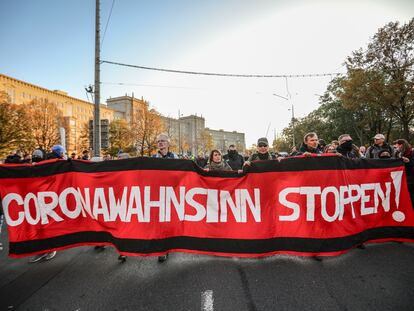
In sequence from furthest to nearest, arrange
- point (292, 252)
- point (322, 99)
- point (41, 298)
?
point (322, 99)
point (292, 252)
point (41, 298)

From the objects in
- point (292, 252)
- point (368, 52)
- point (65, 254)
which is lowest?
point (65, 254)

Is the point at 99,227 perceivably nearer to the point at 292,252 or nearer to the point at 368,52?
the point at 292,252

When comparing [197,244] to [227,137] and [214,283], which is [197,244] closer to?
[214,283]

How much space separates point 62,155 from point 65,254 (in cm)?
181

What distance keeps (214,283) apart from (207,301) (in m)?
0.37

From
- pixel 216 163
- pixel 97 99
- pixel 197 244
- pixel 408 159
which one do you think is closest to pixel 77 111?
pixel 97 99

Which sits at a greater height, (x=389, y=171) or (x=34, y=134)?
(x=34, y=134)

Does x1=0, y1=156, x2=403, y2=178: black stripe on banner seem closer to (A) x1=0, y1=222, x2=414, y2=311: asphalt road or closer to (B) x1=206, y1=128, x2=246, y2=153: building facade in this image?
(A) x1=0, y1=222, x2=414, y2=311: asphalt road

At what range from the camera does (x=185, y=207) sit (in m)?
3.47

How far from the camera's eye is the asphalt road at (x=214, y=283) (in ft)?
7.87

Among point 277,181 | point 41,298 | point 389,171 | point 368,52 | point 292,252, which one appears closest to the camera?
point 41,298

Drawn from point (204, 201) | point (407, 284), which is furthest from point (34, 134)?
point (407, 284)

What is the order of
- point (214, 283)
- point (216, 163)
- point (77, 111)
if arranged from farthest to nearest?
point (77, 111) < point (216, 163) < point (214, 283)

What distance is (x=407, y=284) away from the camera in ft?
8.71
